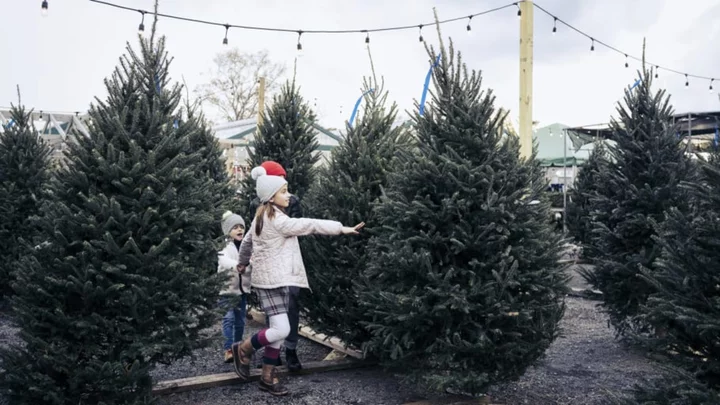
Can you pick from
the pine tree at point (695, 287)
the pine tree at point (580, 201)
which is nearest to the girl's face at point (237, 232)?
the pine tree at point (695, 287)

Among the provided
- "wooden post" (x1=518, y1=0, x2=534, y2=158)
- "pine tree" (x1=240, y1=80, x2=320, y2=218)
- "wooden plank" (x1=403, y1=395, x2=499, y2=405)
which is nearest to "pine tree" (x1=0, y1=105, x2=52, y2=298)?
"pine tree" (x1=240, y1=80, x2=320, y2=218)

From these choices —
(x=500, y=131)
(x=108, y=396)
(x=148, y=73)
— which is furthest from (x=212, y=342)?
(x=500, y=131)

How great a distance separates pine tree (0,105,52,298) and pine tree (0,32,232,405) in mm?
4918

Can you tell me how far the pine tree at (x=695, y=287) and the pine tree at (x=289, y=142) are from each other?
5.48 meters

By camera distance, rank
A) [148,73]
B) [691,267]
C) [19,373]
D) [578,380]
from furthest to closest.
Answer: [578,380] → [148,73] → [19,373] → [691,267]

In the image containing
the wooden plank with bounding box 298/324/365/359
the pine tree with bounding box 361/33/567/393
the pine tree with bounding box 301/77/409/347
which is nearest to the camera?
the pine tree with bounding box 361/33/567/393

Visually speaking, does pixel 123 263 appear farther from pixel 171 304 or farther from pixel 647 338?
pixel 647 338

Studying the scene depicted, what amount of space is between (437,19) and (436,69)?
1.71ft

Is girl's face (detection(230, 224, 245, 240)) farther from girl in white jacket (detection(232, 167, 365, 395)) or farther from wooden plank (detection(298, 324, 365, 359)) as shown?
wooden plank (detection(298, 324, 365, 359))

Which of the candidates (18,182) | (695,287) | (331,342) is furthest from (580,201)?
(695,287)

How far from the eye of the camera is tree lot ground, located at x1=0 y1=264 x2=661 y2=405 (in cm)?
510

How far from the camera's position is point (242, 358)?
532 centimetres

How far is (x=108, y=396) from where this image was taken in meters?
3.96

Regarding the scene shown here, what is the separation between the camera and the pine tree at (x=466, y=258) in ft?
14.5
